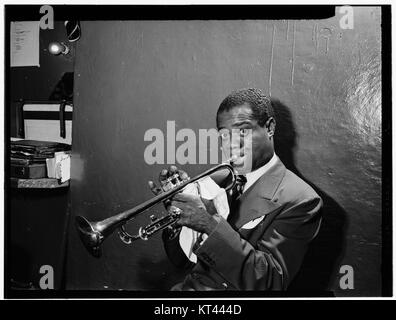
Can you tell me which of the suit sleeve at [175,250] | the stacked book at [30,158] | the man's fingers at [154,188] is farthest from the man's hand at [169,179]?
the stacked book at [30,158]

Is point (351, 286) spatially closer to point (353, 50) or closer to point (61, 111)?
point (353, 50)

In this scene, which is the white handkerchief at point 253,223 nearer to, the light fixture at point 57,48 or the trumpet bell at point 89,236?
the trumpet bell at point 89,236

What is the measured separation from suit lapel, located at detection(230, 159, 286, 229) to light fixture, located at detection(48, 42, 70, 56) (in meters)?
1.36

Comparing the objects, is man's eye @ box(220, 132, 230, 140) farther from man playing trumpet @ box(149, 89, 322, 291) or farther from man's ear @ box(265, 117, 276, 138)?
man's ear @ box(265, 117, 276, 138)

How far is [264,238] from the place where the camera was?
2.18m

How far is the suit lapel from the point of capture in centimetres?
222

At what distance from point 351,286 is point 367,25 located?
4.77 feet

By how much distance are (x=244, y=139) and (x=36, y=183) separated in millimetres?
1233

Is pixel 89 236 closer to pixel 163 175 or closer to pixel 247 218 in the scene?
pixel 163 175

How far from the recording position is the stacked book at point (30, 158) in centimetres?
234

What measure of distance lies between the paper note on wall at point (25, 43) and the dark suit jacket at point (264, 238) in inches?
54.7

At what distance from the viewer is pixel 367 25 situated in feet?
7.27

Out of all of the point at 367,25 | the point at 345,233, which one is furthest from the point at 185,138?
the point at 367,25
